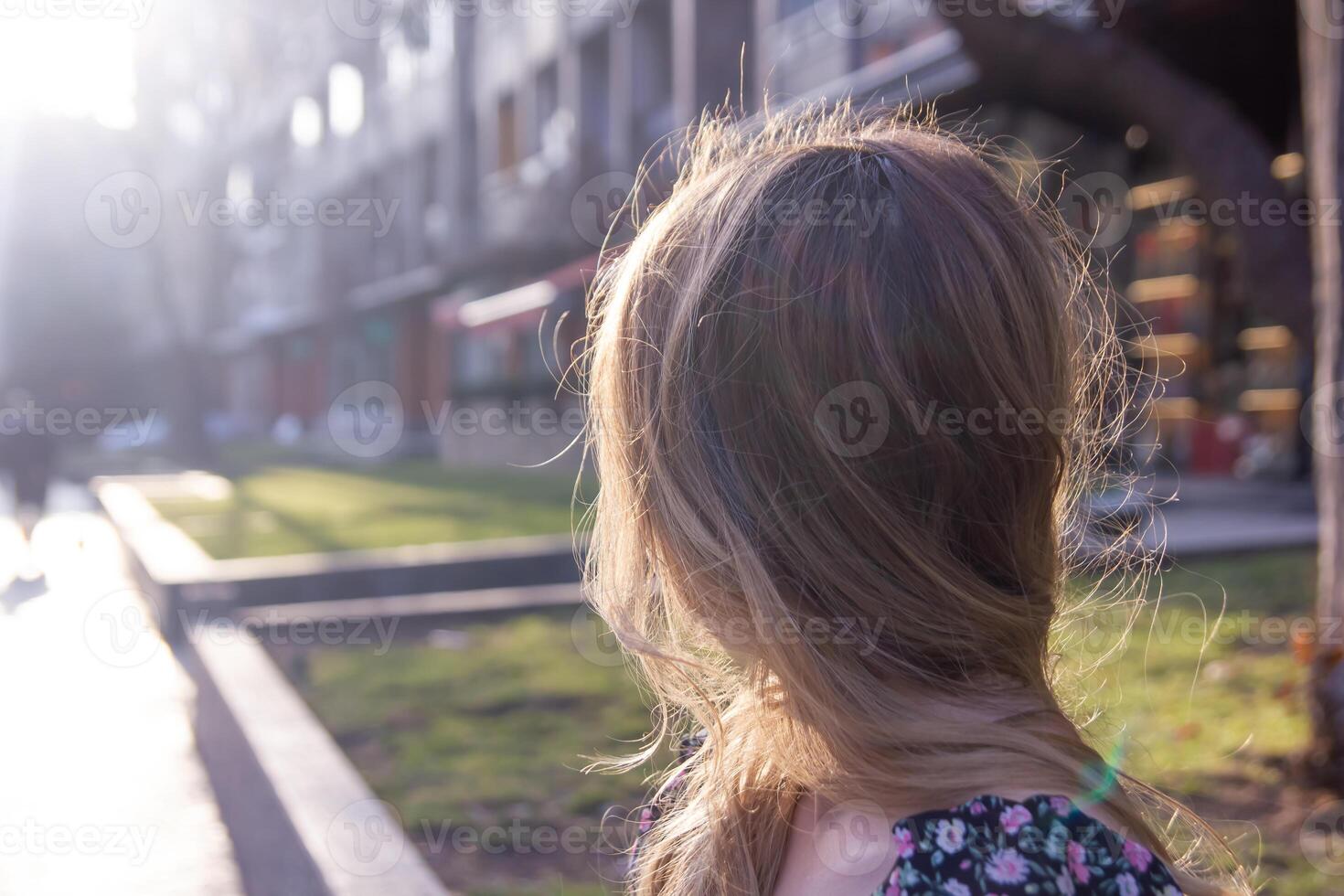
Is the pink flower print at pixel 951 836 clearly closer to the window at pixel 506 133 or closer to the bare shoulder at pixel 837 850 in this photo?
the bare shoulder at pixel 837 850

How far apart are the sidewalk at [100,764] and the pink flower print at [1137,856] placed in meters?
3.16

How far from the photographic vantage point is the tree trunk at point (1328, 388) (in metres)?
3.72

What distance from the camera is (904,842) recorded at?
1.03m

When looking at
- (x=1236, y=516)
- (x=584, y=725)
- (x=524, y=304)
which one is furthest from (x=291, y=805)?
(x=524, y=304)

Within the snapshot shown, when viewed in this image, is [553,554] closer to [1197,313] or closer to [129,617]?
[129,617]

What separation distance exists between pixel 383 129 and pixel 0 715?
2966cm

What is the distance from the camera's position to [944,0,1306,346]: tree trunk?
435 cm

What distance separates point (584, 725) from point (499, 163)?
75.3 feet

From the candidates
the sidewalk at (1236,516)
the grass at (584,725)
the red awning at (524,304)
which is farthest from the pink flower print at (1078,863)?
the red awning at (524,304)

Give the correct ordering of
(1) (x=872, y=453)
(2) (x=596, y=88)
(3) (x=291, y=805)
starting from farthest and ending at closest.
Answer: (2) (x=596, y=88) < (3) (x=291, y=805) < (1) (x=872, y=453)

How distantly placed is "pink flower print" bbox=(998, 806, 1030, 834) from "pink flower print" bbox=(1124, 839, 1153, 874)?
3.2 inches

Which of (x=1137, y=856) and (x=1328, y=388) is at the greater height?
(x=1137, y=856)

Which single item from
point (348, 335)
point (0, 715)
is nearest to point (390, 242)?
point (348, 335)

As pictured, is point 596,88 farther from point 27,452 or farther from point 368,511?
point 27,452
